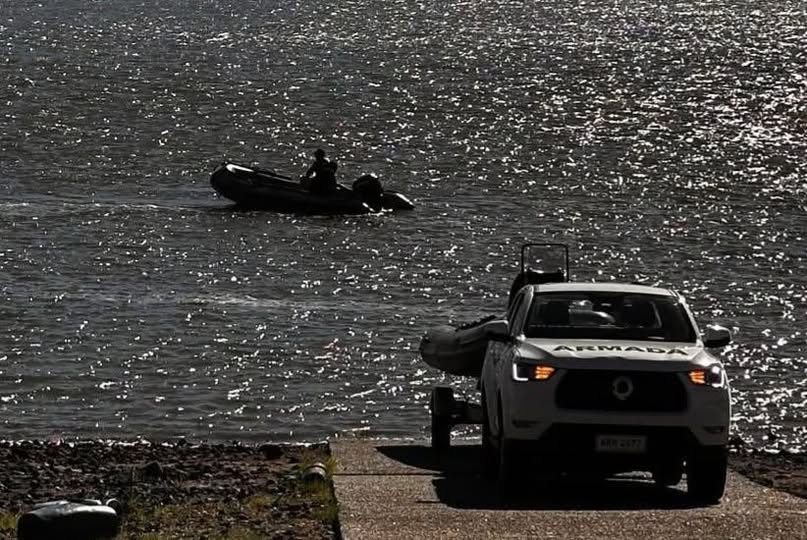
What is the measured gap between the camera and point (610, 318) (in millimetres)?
17281

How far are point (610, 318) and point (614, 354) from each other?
1325 mm

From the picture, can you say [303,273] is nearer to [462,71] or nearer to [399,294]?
[399,294]

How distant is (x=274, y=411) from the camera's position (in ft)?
93.0

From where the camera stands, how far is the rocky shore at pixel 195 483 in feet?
49.4

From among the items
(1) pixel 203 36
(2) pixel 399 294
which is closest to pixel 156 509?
(2) pixel 399 294

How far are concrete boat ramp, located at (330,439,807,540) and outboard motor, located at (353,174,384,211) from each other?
3407cm

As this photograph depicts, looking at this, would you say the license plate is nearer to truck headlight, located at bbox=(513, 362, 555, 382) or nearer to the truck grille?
the truck grille

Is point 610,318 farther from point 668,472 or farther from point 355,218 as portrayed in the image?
point 355,218

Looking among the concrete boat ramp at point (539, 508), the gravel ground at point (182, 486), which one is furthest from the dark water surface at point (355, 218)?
the concrete boat ramp at point (539, 508)

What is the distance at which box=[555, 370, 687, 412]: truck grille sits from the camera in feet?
51.9

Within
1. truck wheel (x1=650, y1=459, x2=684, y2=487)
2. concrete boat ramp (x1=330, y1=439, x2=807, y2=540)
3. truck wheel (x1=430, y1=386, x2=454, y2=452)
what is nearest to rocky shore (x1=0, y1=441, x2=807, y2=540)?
concrete boat ramp (x1=330, y1=439, x2=807, y2=540)

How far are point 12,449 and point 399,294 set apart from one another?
62.5ft

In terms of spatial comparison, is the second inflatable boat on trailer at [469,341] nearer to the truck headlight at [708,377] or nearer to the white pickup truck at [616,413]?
the white pickup truck at [616,413]

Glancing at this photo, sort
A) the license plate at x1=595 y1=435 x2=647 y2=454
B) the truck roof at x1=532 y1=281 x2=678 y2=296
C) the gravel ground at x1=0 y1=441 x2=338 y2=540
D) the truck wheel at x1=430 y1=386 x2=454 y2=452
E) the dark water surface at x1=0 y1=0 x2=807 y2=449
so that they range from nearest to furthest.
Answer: the gravel ground at x1=0 y1=441 x2=338 y2=540, the license plate at x1=595 y1=435 x2=647 y2=454, the truck roof at x1=532 y1=281 x2=678 y2=296, the truck wheel at x1=430 y1=386 x2=454 y2=452, the dark water surface at x1=0 y1=0 x2=807 y2=449
